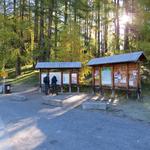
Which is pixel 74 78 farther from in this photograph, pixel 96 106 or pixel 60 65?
pixel 96 106

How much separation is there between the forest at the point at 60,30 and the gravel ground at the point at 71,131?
14.4m

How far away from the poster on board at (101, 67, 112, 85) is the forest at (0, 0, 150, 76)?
586cm

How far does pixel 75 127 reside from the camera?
38.3 feet

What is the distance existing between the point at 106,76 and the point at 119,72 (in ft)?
4.93

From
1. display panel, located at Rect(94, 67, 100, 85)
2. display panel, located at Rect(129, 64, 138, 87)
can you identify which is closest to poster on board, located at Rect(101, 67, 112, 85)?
display panel, located at Rect(94, 67, 100, 85)

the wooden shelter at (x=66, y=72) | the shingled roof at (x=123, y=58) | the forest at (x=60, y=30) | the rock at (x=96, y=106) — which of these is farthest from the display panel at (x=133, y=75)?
the forest at (x=60, y=30)

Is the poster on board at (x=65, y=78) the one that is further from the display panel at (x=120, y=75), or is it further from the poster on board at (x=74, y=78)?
the display panel at (x=120, y=75)

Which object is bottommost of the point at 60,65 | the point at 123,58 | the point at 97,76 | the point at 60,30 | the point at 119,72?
the point at 97,76

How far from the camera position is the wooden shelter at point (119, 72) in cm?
1948

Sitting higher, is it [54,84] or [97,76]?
[97,76]

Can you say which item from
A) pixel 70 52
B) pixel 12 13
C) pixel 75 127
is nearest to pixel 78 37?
pixel 70 52

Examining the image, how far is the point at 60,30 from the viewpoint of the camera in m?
37.3

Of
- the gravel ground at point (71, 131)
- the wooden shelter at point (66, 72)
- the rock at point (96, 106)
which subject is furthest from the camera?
the wooden shelter at point (66, 72)

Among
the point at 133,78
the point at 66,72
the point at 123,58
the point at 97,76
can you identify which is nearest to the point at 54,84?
the point at 66,72
